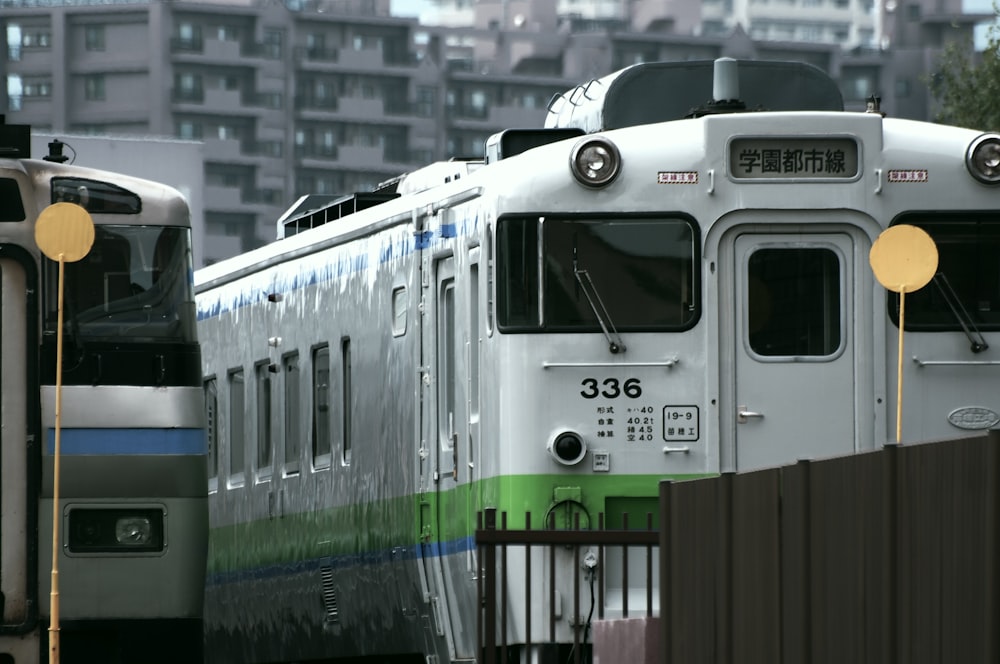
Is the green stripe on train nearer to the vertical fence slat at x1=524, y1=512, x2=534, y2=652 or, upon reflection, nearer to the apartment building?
the vertical fence slat at x1=524, y1=512, x2=534, y2=652

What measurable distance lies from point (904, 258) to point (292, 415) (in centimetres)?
529

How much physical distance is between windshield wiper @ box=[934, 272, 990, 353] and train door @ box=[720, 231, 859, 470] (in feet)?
1.46

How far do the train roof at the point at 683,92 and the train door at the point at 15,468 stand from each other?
3.69 m

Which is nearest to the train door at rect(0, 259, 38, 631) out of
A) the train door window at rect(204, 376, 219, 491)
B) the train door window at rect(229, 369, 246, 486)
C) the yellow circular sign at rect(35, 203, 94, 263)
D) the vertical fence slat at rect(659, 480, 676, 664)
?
the yellow circular sign at rect(35, 203, 94, 263)

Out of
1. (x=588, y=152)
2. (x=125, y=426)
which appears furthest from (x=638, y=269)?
(x=125, y=426)

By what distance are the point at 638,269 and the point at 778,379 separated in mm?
878

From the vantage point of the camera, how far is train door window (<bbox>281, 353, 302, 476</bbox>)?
15.5m

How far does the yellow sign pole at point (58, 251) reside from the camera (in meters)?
11.1

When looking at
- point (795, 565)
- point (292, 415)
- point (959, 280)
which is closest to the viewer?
point (795, 565)

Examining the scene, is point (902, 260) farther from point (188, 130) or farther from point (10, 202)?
point (188, 130)

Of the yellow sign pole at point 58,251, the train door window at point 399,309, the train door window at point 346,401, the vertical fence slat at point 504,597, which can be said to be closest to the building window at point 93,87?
the train door window at point 346,401

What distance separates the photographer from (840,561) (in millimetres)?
7449

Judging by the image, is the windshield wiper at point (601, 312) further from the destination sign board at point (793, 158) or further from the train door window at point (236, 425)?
the train door window at point (236, 425)

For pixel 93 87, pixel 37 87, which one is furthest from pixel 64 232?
pixel 37 87
